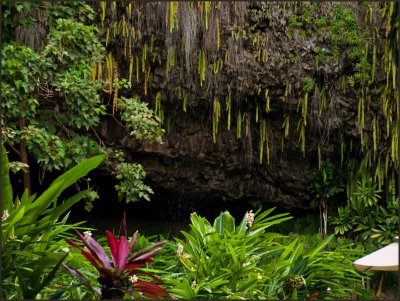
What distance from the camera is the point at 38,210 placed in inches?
118

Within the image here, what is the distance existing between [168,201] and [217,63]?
259 centimetres

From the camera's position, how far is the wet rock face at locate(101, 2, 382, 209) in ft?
22.9

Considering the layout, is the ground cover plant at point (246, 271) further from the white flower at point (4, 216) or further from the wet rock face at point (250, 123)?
the wet rock face at point (250, 123)

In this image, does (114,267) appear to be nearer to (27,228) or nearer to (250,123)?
(27,228)

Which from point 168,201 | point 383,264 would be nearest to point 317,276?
point 383,264

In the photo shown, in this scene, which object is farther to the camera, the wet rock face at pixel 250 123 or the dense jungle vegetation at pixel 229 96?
the wet rock face at pixel 250 123

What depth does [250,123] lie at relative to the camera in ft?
25.0

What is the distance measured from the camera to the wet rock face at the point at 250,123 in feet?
22.9

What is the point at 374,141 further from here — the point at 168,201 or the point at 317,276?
the point at 317,276

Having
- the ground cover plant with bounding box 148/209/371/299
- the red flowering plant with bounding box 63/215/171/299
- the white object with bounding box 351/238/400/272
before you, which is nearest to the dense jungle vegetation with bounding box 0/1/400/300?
the ground cover plant with bounding box 148/209/371/299

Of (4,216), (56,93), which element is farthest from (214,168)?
(4,216)

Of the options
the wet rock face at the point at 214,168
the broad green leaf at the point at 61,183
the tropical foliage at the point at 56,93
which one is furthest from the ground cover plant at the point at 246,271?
the wet rock face at the point at 214,168

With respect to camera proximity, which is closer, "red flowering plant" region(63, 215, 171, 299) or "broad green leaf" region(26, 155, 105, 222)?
"red flowering plant" region(63, 215, 171, 299)

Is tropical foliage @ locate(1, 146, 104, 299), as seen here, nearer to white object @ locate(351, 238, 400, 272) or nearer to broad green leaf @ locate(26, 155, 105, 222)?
broad green leaf @ locate(26, 155, 105, 222)
